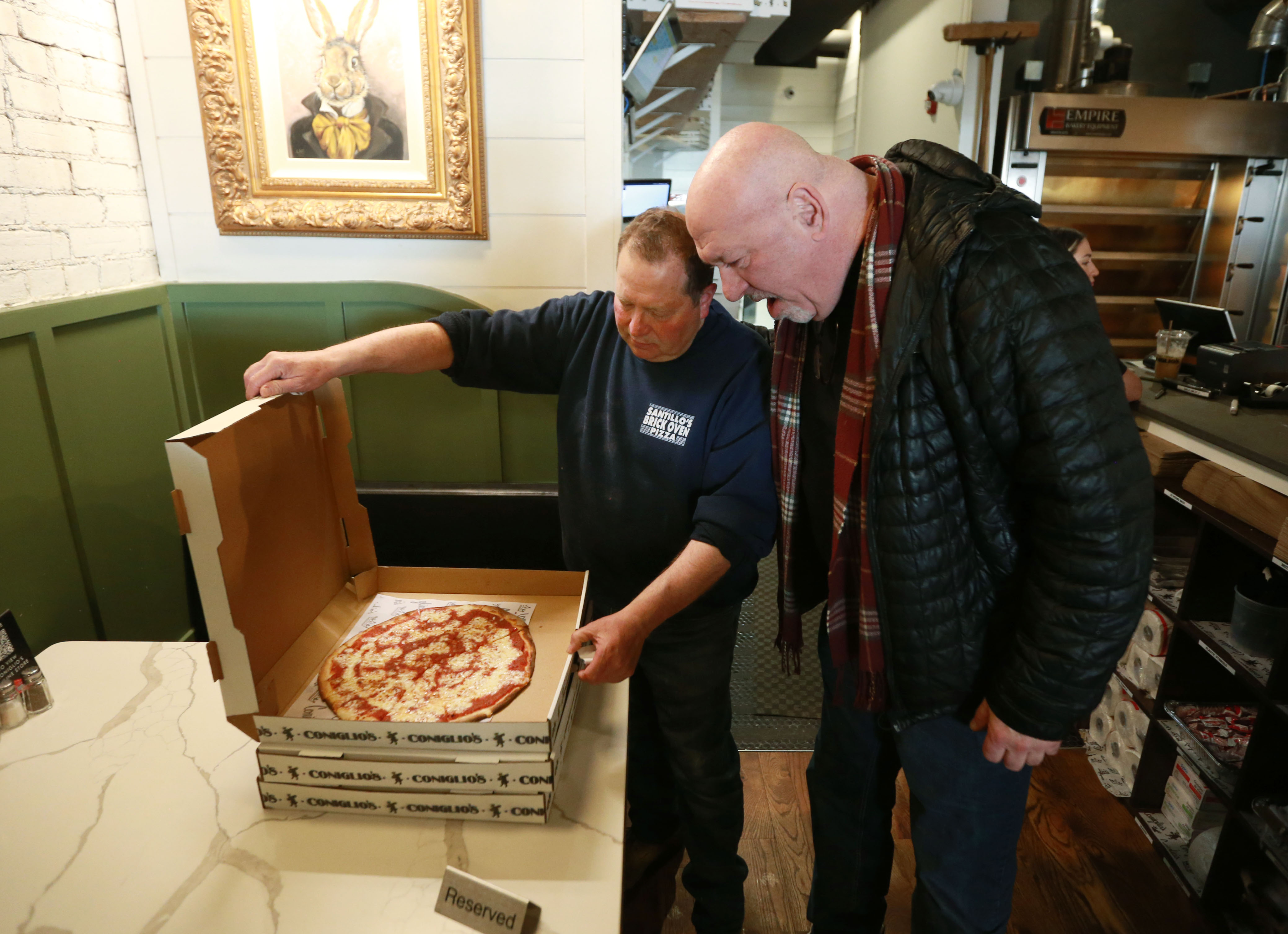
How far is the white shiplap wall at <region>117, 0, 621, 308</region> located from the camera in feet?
6.86

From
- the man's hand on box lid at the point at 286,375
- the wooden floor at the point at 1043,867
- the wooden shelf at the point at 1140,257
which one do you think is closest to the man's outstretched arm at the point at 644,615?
the man's hand on box lid at the point at 286,375

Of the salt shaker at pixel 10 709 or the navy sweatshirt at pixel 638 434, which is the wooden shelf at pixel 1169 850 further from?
the salt shaker at pixel 10 709

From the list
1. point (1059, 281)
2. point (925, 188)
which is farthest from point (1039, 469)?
point (925, 188)

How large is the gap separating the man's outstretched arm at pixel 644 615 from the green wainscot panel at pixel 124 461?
58.7 inches

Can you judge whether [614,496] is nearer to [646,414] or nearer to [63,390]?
[646,414]

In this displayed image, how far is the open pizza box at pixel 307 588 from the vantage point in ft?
2.97

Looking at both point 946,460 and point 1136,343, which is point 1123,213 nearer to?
point 1136,343

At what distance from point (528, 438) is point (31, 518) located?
1.24 metres

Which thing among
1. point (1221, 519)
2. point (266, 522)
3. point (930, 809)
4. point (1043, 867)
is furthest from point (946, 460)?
point (1043, 867)

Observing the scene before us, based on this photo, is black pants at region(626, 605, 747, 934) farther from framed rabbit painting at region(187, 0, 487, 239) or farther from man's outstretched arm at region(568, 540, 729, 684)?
framed rabbit painting at region(187, 0, 487, 239)

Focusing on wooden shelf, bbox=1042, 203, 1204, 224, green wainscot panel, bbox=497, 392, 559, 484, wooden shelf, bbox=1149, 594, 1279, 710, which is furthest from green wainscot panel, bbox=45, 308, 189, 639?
wooden shelf, bbox=1042, 203, 1204, 224

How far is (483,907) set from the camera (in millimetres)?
819

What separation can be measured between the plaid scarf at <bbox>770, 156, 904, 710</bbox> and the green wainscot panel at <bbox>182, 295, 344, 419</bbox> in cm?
150

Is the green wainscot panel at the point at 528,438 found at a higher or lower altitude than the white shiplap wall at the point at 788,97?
lower
